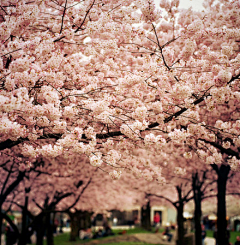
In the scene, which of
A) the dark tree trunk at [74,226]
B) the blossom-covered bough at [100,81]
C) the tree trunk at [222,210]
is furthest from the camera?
the dark tree trunk at [74,226]

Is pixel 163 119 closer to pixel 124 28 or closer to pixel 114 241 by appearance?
pixel 124 28

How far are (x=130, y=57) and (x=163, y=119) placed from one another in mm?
2897

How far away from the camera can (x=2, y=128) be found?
4.02 m

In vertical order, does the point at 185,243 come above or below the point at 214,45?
below

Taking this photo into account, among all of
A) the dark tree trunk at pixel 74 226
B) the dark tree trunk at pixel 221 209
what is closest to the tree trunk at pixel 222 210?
the dark tree trunk at pixel 221 209

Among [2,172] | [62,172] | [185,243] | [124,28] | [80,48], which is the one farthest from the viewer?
[185,243]

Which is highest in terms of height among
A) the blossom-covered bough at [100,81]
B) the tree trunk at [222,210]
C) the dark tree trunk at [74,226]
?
the blossom-covered bough at [100,81]

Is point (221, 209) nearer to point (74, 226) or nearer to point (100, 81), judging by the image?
point (100, 81)

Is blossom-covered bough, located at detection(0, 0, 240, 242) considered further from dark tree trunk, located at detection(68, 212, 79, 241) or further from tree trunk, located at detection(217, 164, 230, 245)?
dark tree trunk, located at detection(68, 212, 79, 241)

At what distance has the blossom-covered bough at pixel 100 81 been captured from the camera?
464 centimetres

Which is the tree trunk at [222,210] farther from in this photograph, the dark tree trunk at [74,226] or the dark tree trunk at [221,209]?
the dark tree trunk at [74,226]

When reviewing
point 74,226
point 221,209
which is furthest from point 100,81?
point 74,226

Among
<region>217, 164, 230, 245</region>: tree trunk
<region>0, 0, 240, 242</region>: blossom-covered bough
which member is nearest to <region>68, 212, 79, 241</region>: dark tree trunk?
<region>217, 164, 230, 245</region>: tree trunk

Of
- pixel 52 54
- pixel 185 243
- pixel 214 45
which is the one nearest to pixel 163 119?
pixel 52 54
